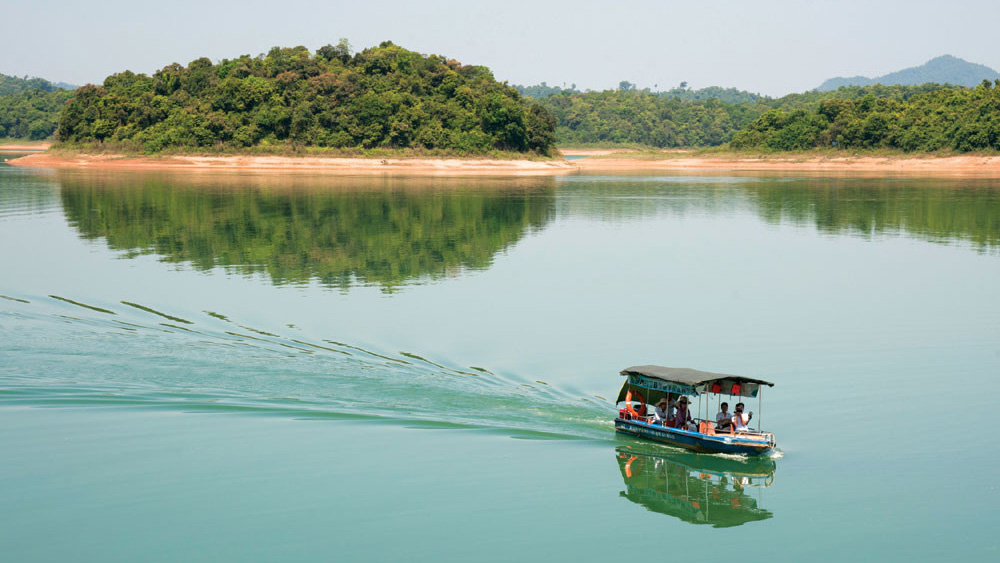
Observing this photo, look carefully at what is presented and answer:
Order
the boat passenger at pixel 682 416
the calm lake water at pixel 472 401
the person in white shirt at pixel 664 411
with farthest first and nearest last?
the person in white shirt at pixel 664 411 < the boat passenger at pixel 682 416 < the calm lake water at pixel 472 401

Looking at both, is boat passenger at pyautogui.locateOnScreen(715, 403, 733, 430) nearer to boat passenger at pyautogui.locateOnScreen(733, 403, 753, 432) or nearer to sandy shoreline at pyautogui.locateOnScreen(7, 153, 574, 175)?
boat passenger at pyautogui.locateOnScreen(733, 403, 753, 432)

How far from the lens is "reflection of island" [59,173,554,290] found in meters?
41.0

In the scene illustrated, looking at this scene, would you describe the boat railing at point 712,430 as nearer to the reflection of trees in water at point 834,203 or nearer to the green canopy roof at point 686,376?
the green canopy roof at point 686,376

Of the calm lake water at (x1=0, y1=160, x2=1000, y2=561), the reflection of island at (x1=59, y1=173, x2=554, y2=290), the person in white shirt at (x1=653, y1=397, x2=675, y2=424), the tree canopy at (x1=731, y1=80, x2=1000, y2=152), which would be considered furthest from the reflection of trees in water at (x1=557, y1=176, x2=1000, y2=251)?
the person in white shirt at (x1=653, y1=397, x2=675, y2=424)

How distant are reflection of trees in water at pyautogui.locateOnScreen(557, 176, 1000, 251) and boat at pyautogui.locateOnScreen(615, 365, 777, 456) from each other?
1414 inches

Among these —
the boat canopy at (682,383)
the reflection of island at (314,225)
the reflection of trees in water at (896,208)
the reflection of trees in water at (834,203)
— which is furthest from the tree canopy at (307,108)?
the boat canopy at (682,383)

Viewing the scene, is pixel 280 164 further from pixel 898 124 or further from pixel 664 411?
pixel 664 411

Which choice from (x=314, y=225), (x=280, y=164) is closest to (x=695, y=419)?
(x=314, y=225)

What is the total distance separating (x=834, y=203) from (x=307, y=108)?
270 ft

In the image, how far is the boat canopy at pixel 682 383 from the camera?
1803 cm

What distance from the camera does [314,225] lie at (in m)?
55.0

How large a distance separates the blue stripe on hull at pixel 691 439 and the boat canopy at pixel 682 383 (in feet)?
2.51

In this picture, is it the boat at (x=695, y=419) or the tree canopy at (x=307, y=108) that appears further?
the tree canopy at (x=307, y=108)

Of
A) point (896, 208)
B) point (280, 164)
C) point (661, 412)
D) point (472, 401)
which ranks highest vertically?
point (280, 164)
